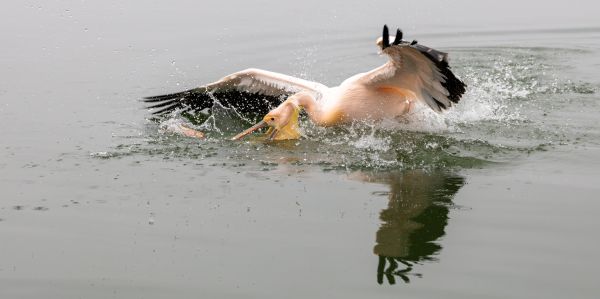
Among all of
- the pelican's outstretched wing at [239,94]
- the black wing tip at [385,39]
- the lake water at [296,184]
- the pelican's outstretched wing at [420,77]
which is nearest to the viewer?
the lake water at [296,184]

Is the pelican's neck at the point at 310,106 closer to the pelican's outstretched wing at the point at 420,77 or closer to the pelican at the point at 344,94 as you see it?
the pelican at the point at 344,94

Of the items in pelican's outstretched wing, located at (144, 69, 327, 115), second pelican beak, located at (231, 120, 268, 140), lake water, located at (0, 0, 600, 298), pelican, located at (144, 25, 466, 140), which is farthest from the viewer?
pelican's outstretched wing, located at (144, 69, 327, 115)

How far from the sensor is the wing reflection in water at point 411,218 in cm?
509

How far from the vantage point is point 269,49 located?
1165 centimetres

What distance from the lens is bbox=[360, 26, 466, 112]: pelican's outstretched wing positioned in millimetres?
7105

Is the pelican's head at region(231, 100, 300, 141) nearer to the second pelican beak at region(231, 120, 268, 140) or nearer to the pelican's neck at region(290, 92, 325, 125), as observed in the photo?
the second pelican beak at region(231, 120, 268, 140)

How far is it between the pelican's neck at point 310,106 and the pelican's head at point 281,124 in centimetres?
15

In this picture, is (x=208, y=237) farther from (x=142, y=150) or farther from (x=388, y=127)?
(x=388, y=127)

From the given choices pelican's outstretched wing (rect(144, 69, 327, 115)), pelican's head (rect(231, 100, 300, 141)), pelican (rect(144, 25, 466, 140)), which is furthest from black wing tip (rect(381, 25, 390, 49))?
pelican's outstretched wing (rect(144, 69, 327, 115))

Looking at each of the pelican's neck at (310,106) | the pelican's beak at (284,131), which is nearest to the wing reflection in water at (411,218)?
the pelican's beak at (284,131)

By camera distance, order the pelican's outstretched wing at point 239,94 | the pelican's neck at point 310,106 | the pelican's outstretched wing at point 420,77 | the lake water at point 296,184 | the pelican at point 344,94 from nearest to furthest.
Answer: the lake water at point 296,184
the pelican's outstretched wing at point 420,77
the pelican at point 344,94
the pelican's neck at point 310,106
the pelican's outstretched wing at point 239,94

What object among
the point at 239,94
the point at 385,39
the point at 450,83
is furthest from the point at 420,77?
the point at 239,94

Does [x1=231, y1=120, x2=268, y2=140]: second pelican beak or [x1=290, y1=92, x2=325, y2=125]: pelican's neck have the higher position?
[x1=290, y1=92, x2=325, y2=125]: pelican's neck

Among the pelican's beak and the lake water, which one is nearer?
the lake water
